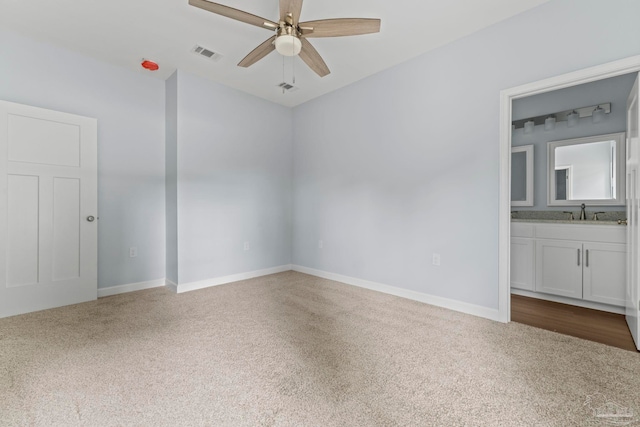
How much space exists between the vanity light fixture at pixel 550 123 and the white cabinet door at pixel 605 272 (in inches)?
55.4

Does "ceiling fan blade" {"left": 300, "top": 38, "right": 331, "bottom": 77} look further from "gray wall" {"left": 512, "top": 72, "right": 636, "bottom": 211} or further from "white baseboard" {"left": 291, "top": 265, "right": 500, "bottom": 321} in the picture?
"gray wall" {"left": 512, "top": 72, "right": 636, "bottom": 211}

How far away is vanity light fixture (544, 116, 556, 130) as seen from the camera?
11.3 ft

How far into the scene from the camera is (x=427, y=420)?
55.4 inches

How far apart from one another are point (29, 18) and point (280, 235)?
3.48 meters

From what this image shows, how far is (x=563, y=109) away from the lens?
3418 mm

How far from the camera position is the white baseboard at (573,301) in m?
2.91

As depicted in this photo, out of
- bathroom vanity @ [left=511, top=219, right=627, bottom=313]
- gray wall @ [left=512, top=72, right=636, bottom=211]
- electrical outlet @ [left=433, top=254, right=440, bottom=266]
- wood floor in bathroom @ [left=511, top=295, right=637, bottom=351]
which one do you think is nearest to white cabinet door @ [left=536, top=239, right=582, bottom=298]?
bathroom vanity @ [left=511, top=219, right=627, bottom=313]

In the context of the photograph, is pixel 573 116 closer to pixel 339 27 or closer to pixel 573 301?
pixel 573 301

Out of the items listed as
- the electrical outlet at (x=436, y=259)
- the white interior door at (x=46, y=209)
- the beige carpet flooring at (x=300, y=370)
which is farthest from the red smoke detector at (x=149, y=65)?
the electrical outlet at (x=436, y=259)

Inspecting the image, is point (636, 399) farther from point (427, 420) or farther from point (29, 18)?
point (29, 18)

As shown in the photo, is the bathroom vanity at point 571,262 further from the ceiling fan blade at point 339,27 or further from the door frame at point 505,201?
the ceiling fan blade at point 339,27

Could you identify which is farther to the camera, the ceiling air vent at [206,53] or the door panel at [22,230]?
the ceiling air vent at [206,53]

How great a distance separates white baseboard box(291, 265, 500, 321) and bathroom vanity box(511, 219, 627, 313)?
1.10 meters


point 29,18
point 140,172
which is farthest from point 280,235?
point 29,18
